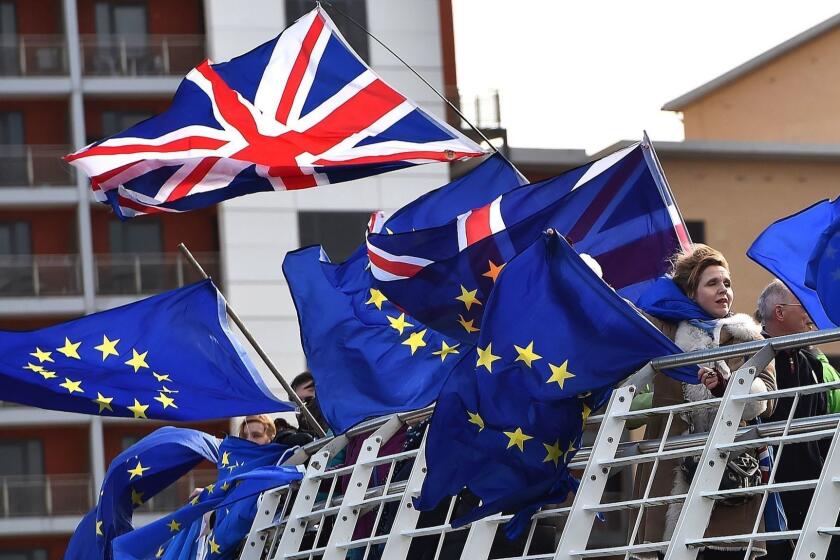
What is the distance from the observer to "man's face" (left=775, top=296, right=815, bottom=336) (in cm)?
1031

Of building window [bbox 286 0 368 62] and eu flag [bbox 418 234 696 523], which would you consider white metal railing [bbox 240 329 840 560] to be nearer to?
eu flag [bbox 418 234 696 523]

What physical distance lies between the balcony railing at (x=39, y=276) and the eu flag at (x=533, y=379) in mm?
33860

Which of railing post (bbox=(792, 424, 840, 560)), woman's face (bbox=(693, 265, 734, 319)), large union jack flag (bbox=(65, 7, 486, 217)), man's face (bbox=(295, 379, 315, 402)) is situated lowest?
man's face (bbox=(295, 379, 315, 402))

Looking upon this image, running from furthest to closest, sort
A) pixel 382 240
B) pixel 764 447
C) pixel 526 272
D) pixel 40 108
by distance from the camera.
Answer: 1. pixel 40 108
2. pixel 382 240
3. pixel 526 272
4. pixel 764 447

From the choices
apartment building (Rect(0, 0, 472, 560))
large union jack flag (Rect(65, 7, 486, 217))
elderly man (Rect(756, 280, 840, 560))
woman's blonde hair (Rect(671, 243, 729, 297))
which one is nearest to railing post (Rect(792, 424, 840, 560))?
elderly man (Rect(756, 280, 840, 560))

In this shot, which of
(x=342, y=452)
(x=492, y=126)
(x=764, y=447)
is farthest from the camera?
(x=492, y=126)

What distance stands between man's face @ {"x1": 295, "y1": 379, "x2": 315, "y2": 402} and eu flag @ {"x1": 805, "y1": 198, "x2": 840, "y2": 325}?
5.63m

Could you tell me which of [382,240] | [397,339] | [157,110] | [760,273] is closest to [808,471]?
[382,240]

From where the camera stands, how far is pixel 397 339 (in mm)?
13477

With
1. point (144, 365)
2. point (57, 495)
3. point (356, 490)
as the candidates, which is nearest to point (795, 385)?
point (356, 490)

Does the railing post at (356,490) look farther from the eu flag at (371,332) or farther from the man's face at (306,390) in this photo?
the man's face at (306,390)

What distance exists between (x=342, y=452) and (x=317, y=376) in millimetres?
753

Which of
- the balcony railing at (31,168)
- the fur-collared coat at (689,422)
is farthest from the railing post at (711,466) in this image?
the balcony railing at (31,168)

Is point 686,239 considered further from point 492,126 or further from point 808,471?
point 492,126
